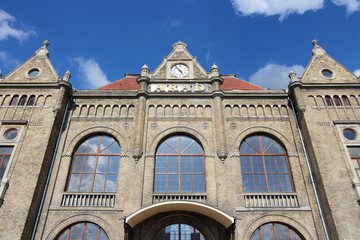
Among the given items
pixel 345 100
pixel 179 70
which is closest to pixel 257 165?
pixel 345 100

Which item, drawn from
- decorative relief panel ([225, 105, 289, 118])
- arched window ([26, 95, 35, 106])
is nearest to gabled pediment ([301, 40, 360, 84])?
decorative relief panel ([225, 105, 289, 118])

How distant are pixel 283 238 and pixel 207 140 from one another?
20.9ft

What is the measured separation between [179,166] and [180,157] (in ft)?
1.88

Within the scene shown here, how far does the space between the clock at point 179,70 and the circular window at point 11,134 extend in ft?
33.2

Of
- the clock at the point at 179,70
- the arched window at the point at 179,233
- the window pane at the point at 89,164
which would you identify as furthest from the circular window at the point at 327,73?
the window pane at the point at 89,164

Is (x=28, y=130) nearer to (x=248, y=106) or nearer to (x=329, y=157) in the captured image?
(x=248, y=106)

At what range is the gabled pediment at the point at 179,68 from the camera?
2019cm

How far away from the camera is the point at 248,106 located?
18.8 m

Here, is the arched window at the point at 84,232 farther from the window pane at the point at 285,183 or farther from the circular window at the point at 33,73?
the circular window at the point at 33,73

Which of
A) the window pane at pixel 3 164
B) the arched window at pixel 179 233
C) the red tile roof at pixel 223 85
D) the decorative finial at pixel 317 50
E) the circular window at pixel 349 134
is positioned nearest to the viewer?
the arched window at pixel 179 233

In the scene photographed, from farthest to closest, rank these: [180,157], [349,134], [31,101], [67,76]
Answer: [67,76] → [31,101] → [180,157] → [349,134]

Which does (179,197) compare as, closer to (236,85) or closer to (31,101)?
(236,85)

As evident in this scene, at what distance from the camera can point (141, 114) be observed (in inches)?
711

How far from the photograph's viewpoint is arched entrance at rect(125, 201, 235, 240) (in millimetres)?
14103
